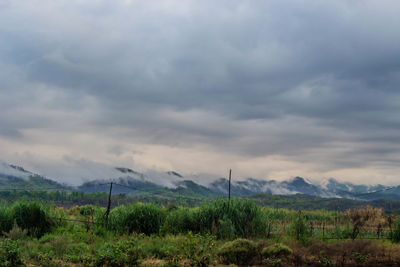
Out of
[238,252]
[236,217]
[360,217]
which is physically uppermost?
[360,217]

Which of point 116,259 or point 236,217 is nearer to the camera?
point 116,259

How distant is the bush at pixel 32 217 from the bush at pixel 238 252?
372 inches

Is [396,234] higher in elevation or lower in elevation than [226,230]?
higher

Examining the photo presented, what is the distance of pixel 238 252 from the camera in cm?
1171

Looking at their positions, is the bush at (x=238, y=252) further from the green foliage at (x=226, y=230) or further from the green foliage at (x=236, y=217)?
the green foliage at (x=236, y=217)

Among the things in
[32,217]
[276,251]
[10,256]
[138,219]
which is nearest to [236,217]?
[138,219]

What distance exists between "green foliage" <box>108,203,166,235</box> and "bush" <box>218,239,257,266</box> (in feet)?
20.8

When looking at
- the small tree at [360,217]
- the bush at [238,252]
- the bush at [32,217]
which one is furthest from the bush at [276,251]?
the bush at [32,217]

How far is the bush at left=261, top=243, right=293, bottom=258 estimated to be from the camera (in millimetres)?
11681

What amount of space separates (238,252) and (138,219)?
7.32 m

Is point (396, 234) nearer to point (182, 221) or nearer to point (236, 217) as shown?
point (236, 217)

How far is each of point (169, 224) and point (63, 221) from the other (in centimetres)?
545

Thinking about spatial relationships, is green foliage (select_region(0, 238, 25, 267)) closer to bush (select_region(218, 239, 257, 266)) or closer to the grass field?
the grass field

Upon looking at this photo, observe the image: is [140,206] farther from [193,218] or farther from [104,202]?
[104,202]
